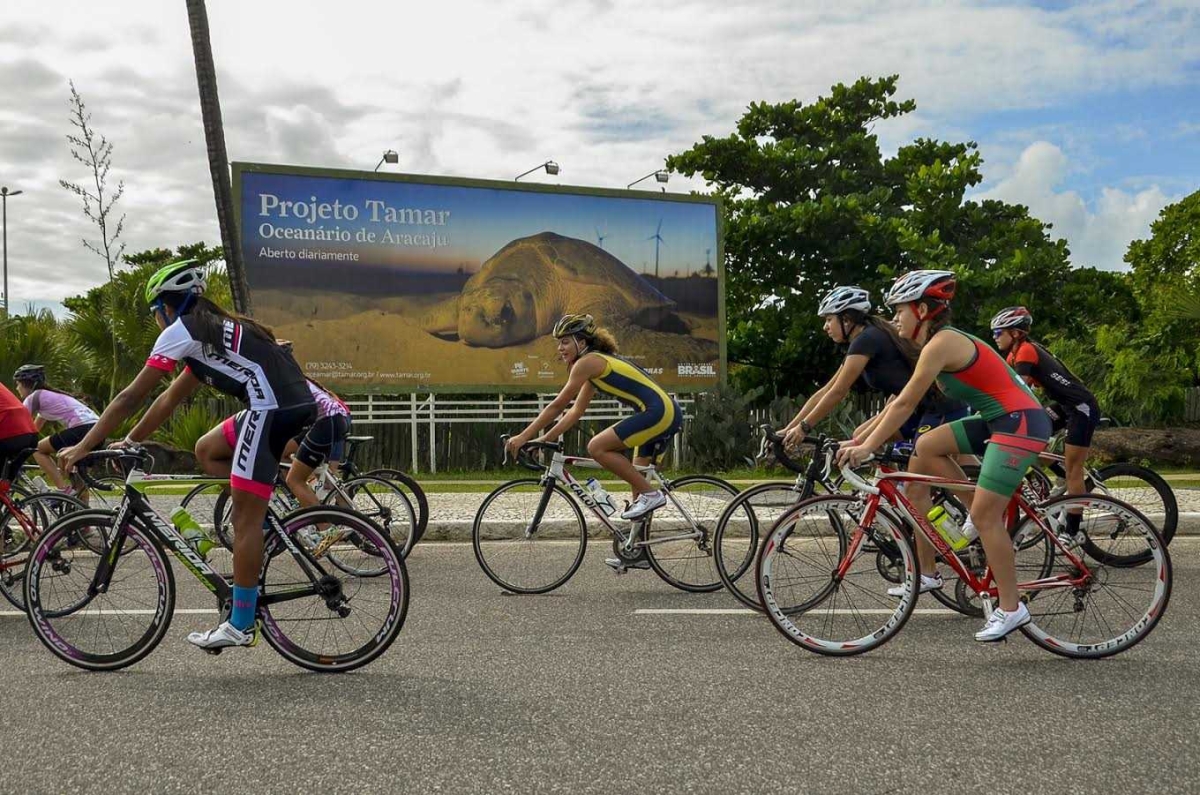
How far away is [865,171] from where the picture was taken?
27156mm

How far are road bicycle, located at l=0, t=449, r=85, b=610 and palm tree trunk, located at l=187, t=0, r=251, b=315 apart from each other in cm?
834

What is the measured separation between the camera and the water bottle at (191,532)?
18.5 feet

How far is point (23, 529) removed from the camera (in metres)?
7.25

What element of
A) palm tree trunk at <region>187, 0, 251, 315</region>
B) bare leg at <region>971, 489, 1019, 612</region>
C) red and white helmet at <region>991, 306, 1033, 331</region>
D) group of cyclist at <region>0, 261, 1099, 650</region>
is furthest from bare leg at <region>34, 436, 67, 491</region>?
bare leg at <region>971, 489, 1019, 612</region>

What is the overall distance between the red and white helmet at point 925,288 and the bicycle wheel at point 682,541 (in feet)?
A: 7.94

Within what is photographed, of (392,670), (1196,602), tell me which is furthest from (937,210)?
(392,670)

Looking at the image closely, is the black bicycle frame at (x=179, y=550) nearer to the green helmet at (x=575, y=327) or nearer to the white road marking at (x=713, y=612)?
the white road marking at (x=713, y=612)

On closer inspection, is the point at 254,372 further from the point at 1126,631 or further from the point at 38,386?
the point at 38,386

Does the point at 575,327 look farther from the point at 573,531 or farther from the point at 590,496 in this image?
the point at 573,531

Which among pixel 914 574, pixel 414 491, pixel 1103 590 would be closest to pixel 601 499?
pixel 414 491

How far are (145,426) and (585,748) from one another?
293 cm

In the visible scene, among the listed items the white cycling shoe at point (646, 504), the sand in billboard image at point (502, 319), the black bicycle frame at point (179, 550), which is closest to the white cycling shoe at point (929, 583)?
the white cycling shoe at point (646, 504)

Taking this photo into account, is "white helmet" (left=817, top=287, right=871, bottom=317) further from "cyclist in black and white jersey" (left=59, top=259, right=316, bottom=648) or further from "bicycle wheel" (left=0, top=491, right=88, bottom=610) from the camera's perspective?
"bicycle wheel" (left=0, top=491, right=88, bottom=610)

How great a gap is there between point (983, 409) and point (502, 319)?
16.5 meters
